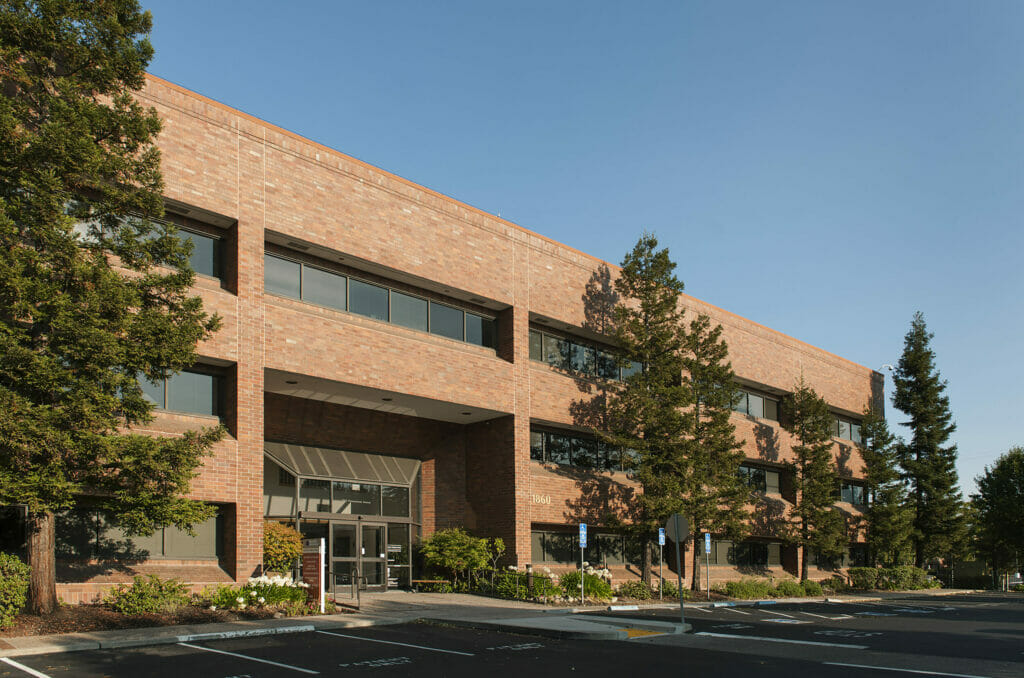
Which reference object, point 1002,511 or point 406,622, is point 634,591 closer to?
point 406,622

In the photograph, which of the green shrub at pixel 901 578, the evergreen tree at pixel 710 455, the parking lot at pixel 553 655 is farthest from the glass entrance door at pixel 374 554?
the green shrub at pixel 901 578

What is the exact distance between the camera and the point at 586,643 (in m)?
17.4

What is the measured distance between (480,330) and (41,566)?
1708cm

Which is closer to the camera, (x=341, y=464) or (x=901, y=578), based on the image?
(x=341, y=464)

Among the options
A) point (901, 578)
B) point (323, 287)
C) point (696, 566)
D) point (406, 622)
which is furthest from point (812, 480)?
point (406, 622)

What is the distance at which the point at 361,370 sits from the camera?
26.1 metres

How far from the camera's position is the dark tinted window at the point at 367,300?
2738 cm

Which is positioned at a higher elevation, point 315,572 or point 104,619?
point 315,572

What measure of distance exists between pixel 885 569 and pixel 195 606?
42.2m

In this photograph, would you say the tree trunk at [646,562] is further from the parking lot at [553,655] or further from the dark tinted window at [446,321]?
the parking lot at [553,655]

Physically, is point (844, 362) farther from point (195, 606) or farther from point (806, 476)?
point (195, 606)

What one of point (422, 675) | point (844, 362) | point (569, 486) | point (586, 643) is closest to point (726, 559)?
point (569, 486)

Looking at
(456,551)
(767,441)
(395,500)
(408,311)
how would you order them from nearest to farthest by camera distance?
(408,311)
(456,551)
(395,500)
(767,441)

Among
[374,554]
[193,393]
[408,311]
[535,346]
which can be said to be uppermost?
[408,311]
